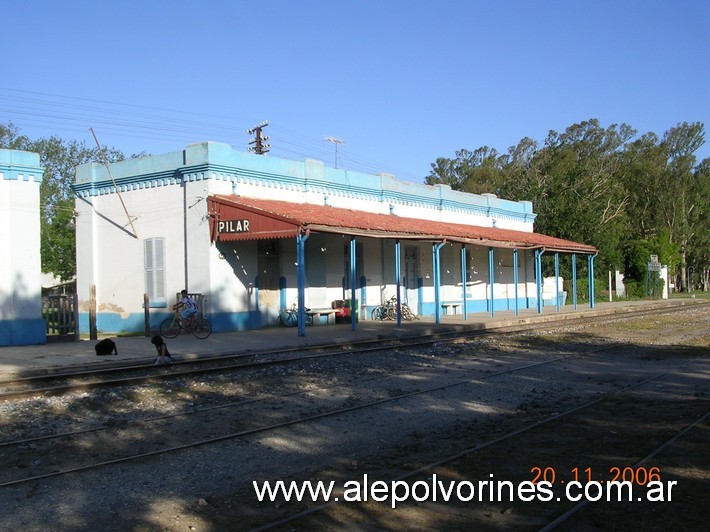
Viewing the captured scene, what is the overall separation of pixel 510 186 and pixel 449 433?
58.3 m

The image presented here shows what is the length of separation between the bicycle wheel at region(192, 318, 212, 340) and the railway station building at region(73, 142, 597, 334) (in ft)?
5.62

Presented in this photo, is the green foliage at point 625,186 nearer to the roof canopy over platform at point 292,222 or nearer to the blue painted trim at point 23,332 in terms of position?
the roof canopy over platform at point 292,222

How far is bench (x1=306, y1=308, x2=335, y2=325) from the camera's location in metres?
24.9

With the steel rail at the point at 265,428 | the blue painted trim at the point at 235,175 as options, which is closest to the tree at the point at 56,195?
the blue painted trim at the point at 235,175

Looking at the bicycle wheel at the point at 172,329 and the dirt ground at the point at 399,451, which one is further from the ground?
the bicycle wheel at the point at 172,329

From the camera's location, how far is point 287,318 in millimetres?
24375

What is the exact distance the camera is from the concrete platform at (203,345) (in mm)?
14320

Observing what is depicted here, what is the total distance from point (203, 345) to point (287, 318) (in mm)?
6424

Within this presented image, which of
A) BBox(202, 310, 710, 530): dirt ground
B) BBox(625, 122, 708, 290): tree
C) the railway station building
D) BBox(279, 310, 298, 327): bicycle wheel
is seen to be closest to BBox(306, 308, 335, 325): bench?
the railway station building

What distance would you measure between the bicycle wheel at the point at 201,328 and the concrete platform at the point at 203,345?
0.73ft

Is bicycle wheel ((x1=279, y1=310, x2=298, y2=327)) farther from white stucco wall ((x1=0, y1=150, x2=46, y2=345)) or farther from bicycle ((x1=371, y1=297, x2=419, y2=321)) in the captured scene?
white stucco wall ((x1=0, y1=150, x2=46, y2=345))

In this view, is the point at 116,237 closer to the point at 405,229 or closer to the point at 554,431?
the point at 405,229

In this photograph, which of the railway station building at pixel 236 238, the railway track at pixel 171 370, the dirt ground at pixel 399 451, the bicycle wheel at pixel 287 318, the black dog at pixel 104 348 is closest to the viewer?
the dirt ground at pixel 399 451

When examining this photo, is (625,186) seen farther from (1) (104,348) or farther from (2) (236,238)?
(1) (104,348)
